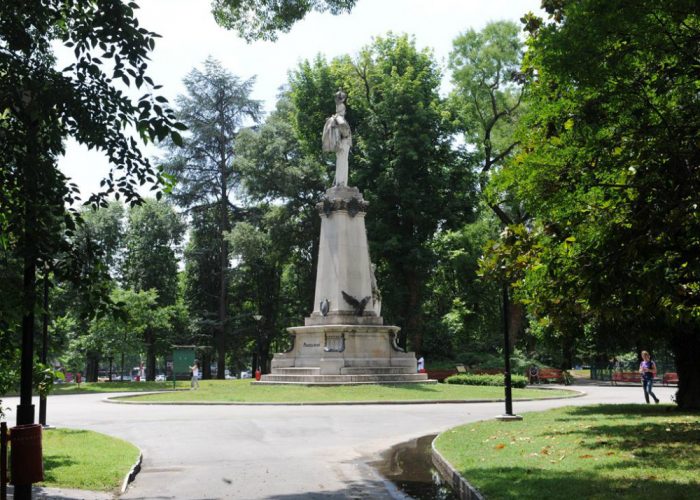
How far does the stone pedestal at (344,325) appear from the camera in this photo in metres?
28.3

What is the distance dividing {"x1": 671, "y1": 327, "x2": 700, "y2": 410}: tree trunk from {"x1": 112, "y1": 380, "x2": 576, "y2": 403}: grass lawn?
8.19 m

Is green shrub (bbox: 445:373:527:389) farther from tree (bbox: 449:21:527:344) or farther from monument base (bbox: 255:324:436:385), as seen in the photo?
tree (bbox: 449:21:527:344)

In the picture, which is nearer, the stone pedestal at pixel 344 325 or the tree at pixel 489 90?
the stone pedestal at pixel 344 325

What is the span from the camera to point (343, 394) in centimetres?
2377

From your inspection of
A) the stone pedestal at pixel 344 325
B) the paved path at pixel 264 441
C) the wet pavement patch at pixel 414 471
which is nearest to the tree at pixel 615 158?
the wet pavement patch at pixel 414 471

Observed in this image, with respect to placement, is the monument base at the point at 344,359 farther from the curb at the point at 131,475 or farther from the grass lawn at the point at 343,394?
the curb at the point at 131,475

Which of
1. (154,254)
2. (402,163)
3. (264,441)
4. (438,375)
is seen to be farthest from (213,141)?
(264,441)

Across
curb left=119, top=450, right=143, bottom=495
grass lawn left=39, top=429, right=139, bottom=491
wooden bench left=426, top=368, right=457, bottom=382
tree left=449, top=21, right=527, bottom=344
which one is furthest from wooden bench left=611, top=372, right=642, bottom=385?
curb left=119, top=450, right=143, bottom=495

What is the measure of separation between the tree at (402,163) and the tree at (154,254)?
1525 centimetres

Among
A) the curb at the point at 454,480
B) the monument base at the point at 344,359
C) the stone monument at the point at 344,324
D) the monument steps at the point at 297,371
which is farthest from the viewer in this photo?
the stone monument at the point at 344,324

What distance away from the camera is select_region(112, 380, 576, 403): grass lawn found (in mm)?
23219

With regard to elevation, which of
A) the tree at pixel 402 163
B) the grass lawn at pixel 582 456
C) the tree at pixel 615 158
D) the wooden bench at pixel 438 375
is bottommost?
the wooden bench at pixel 438 375

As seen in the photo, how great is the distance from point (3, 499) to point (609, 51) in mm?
8151

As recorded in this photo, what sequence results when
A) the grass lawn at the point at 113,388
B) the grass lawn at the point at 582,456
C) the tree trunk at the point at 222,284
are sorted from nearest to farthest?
the grass lawn at the point at 582,456 < the grass lawn at the point at 113,388 < the tree trunk at the point at 222,284
